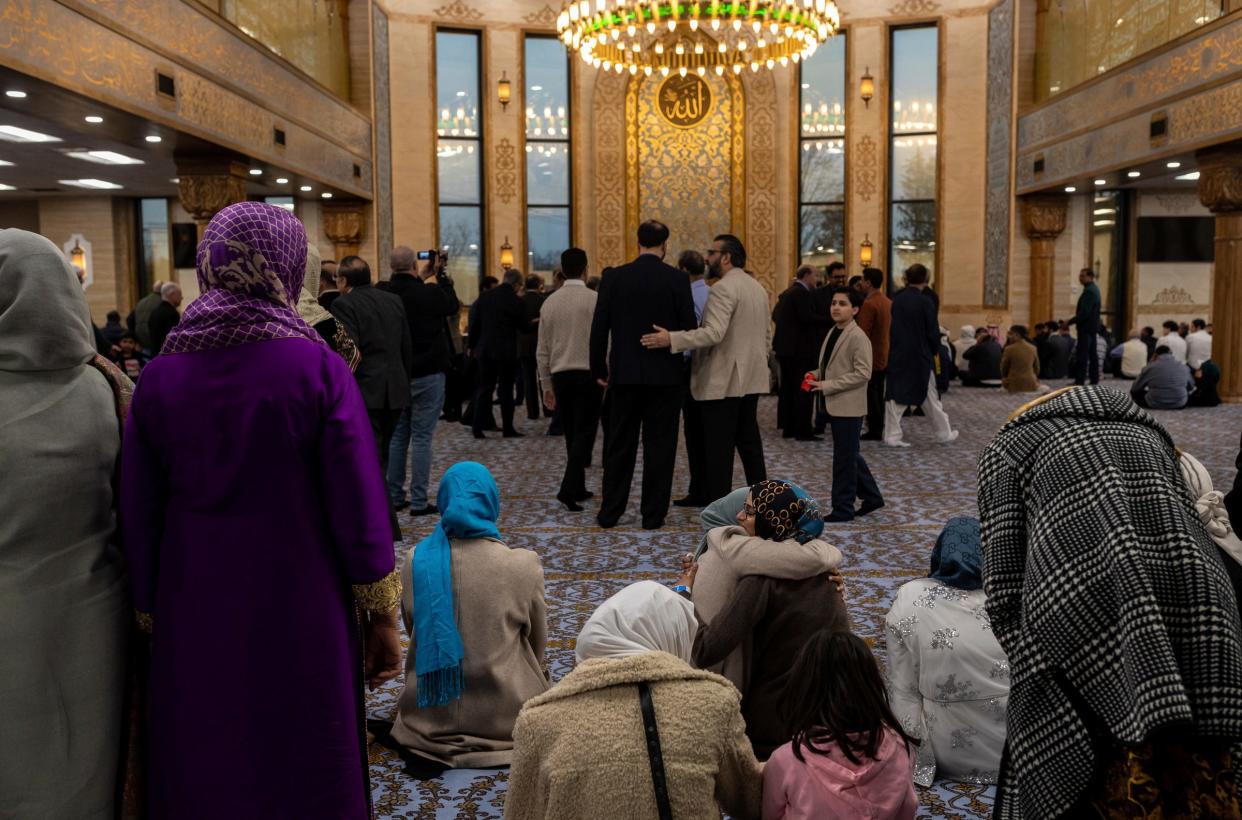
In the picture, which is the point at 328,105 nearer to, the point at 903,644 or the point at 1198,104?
the point at 1198,104

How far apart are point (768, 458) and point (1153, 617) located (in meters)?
7.02

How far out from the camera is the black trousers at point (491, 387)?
31.2 feet

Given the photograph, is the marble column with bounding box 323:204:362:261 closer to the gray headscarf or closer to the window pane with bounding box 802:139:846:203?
the window pane with bounding box 802:139:846:203

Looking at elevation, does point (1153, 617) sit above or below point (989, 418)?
above

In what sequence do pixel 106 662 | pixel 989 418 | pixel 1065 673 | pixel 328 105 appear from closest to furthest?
pixel 1065 673
pixel 106 662
pixel 989 418
pixel 328 105

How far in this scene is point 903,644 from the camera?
299 cm

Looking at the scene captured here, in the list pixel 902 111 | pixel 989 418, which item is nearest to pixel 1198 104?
pixel 989 418

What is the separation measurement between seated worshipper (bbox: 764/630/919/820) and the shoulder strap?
1.10 ft

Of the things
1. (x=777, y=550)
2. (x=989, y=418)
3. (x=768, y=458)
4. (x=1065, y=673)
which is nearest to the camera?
(x=1065, y=673)

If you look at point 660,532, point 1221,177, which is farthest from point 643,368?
point 1221,177

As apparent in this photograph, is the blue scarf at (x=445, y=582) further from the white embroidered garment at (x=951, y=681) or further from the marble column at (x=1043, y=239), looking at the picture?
the marble column at (x=1043, y=239)

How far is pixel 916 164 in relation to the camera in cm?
A: 1703

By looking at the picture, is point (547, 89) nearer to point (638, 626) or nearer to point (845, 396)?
point (845, 396)

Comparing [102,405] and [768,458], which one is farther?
[768,458]
